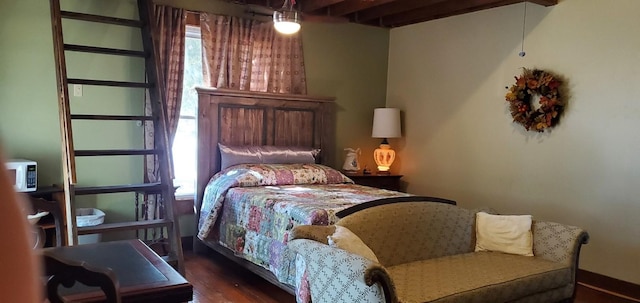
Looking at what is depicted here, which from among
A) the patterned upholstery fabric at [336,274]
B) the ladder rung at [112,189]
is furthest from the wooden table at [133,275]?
the ladder rung at [112,189]

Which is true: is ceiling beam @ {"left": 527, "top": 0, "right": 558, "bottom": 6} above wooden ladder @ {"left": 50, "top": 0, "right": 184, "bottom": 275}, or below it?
above

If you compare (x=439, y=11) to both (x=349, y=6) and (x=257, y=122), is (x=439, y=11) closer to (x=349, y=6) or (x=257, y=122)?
(x=349, y=6)

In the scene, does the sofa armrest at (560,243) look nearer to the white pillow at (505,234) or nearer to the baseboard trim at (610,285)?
the white pillow at (505,234)

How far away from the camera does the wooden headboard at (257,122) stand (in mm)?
4680

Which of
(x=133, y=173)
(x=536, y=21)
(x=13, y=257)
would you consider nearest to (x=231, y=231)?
(x=133, y=173)

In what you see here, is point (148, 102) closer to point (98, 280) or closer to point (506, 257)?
point (506, 257)

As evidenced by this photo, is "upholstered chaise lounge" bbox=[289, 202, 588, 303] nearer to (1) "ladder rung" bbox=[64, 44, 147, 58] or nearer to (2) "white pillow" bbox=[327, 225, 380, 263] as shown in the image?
(2) "white pillow" bbox=[327, 225, 380, 263]

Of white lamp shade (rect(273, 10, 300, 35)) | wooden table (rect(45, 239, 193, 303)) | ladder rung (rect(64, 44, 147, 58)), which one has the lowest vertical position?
wooden table (rect(45, 239, 193, 303))

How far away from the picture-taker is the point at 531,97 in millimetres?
4598

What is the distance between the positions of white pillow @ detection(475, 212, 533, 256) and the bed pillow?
78.6 inches

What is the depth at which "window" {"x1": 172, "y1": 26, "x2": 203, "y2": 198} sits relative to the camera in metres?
4.82

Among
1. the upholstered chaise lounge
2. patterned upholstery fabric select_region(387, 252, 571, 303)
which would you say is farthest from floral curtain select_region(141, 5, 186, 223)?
patterned upholstery fabric select_region(387, 252, 571, 303)

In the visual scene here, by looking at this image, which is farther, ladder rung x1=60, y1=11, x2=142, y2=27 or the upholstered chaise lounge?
ladder rung x1=60, y1=11, x2=142, y2=27

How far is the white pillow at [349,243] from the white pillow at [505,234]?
3.61ft
